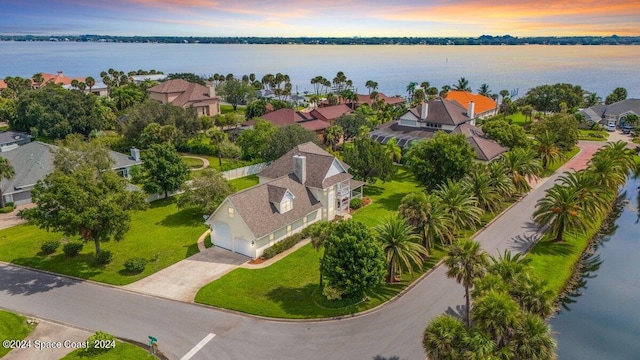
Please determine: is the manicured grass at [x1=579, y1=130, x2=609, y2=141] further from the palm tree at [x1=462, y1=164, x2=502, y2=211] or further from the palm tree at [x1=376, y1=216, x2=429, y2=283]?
the palm tree at [x1=376, y1=216, x2=429, y2=283]

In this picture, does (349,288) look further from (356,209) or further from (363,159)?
(363,159)

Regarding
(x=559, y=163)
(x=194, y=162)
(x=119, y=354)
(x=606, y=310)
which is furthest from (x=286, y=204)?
(x=559, y=163)

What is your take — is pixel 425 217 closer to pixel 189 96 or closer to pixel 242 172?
pixel 242 172

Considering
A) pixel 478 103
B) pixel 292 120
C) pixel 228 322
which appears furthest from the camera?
pixel 478 103

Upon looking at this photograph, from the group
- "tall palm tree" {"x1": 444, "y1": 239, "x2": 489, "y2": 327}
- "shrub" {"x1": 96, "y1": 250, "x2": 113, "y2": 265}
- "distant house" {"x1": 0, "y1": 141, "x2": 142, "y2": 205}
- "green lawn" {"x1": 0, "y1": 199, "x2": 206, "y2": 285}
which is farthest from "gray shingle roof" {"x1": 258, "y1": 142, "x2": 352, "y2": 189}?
"distant house" {"x1": 0, "y1": 141, "x2": 142, "y2": 205}

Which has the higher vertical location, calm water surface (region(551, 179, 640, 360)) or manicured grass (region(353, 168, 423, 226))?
manicured grass (region(353, 168, 423, 226))

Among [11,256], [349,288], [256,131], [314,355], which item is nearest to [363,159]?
[256,131]

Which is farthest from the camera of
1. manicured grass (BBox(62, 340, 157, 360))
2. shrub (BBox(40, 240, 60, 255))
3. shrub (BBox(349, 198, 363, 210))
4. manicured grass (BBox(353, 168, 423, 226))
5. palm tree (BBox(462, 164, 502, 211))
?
shrub (BBox(349, 198, 363, 210))
